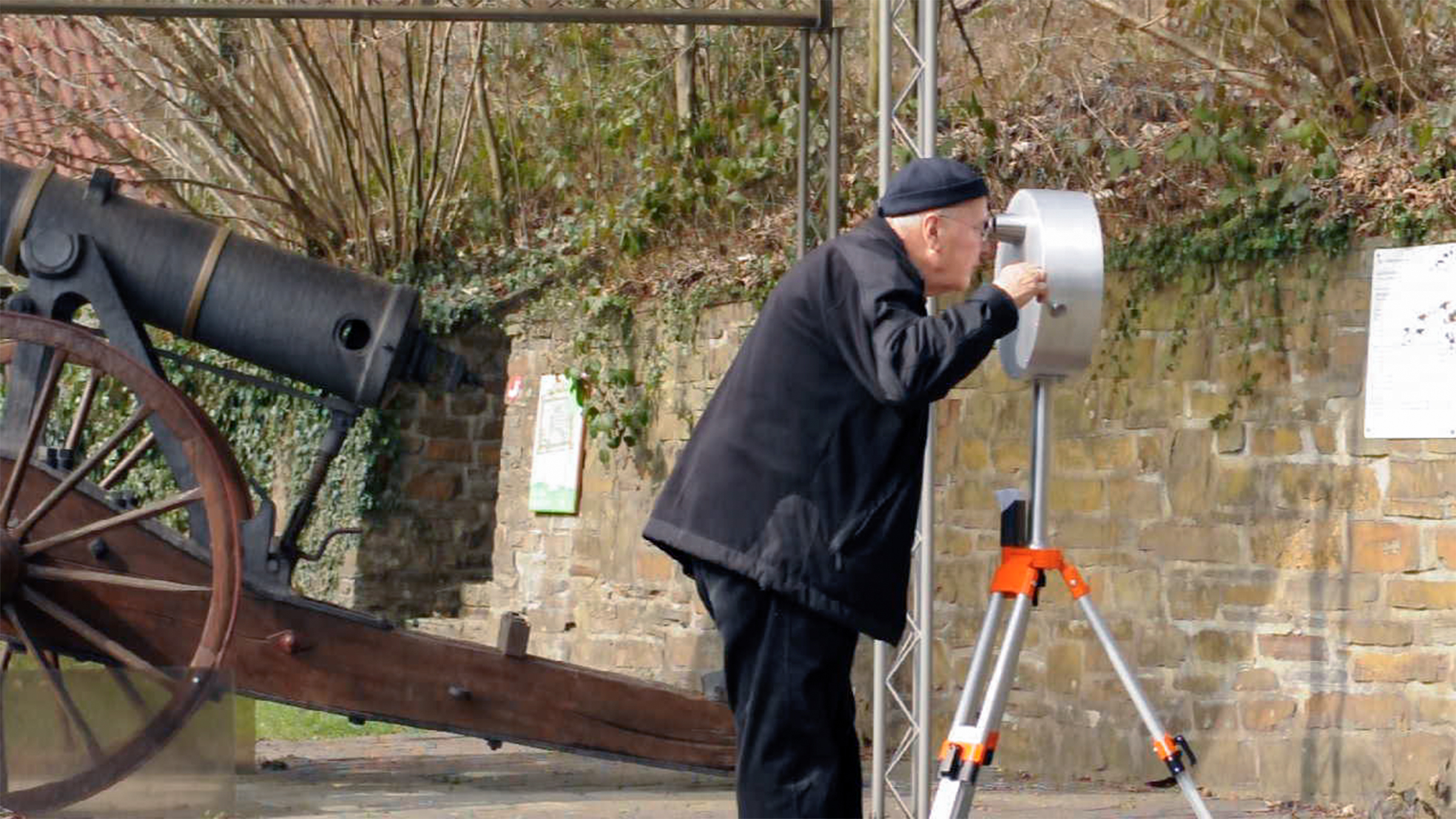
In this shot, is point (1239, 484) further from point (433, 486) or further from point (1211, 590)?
point (433, 486)

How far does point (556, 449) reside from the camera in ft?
34.9

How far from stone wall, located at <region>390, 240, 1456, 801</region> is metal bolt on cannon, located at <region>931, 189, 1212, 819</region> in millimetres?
2238

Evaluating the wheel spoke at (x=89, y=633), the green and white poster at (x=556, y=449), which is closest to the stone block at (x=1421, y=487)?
the wheel spoke at (x=89, y=633)

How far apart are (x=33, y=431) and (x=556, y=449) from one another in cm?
442

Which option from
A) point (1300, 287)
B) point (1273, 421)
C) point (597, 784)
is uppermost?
point (1300, 287)

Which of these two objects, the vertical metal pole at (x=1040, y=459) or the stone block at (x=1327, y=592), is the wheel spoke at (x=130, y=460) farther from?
the stone block at (x=1327, y=592)

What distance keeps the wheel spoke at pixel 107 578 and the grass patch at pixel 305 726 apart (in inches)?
125

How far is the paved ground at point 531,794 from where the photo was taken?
672 centimetres

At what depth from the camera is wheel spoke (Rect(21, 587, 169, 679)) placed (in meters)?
6.41

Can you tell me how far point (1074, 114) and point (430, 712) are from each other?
3.45m

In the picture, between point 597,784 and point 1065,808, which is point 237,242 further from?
point 1065,808

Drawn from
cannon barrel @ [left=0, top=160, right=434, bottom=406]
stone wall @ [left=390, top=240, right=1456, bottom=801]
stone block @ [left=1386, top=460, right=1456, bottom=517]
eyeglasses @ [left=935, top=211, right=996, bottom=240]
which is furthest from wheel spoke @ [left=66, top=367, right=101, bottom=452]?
stone block @ [left=1386, top=460, right=1456, bottom=517]

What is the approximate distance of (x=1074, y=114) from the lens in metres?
8.11

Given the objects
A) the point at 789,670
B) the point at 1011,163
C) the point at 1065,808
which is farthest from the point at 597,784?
the point at 789,670
